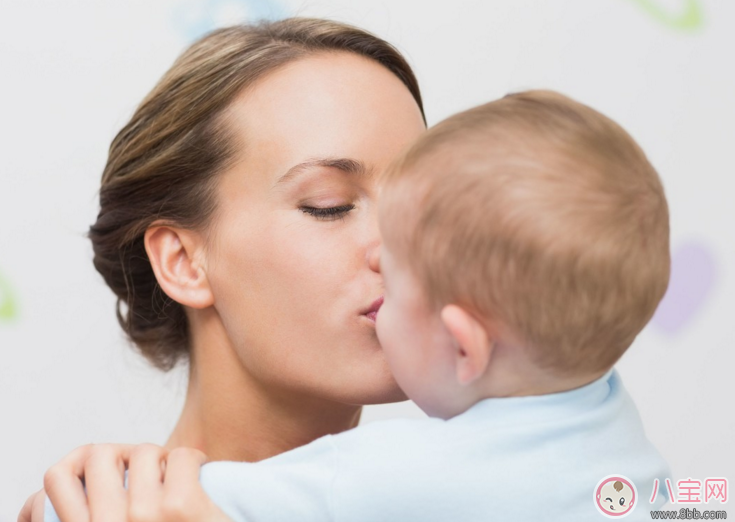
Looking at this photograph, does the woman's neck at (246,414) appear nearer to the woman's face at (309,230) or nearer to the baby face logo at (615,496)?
the woman's face at (309,230)

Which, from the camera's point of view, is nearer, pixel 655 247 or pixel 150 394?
pixel 655 247

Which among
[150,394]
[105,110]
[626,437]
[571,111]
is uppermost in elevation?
[571,111]

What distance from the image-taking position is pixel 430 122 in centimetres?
282

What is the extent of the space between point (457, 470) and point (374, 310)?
475mm

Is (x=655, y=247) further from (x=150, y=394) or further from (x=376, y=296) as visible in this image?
(x=150, y=394)

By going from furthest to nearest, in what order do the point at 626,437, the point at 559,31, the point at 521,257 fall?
1. the point at 559,31
2. the point at 626,437
3. the point at 521,257

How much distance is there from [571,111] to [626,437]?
1.40ft

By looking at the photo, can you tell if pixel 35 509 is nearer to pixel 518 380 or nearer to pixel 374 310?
pixel 374 310

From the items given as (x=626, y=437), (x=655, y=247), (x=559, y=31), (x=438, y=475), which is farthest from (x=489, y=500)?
(x=559, y=31)

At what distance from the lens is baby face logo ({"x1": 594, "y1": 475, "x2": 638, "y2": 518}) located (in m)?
1.19

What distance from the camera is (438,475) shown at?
3.75 feet

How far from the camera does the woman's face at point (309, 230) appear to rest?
1601 mm

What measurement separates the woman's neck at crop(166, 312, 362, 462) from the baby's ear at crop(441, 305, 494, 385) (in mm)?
642

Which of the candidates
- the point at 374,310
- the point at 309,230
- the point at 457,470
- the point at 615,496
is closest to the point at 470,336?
the point at 457,470
